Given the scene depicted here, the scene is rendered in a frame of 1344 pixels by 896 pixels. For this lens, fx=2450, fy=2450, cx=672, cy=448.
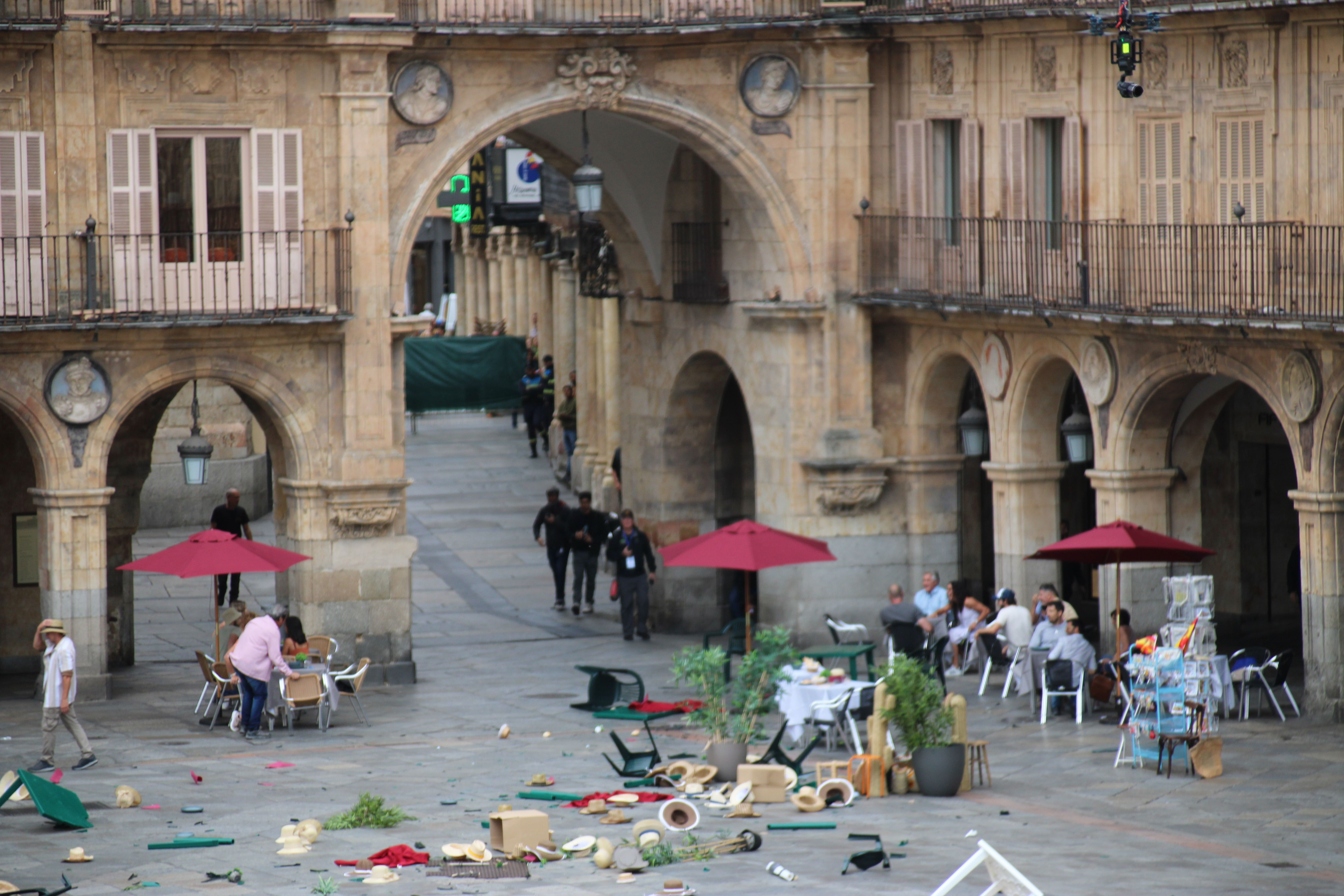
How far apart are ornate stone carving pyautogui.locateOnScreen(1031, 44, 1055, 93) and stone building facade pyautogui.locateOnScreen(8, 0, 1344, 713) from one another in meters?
0.05

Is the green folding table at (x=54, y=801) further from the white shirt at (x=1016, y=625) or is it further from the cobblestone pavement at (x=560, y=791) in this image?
the white shirt at (x=1016, y=625)

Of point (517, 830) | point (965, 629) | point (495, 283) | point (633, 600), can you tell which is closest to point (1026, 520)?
point (965, 629)

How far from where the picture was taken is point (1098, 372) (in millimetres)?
28484

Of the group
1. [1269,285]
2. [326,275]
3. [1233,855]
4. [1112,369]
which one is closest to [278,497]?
[326,275]

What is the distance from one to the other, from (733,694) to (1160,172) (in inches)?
334

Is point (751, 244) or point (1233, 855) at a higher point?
point (751, 244)

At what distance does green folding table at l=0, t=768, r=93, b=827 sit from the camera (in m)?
21.0

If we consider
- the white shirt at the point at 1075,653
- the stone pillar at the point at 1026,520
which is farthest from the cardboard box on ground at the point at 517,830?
the stone pillar at the point at 1026,520

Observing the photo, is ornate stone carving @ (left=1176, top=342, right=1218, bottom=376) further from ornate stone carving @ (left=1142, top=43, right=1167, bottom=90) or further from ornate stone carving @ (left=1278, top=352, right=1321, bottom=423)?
ornate stone carving @ (left=1142, top=43, right=1167, bottom=90)

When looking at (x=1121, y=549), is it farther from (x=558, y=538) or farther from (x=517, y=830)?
(x=558, y=538)

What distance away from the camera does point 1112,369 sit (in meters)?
28.3

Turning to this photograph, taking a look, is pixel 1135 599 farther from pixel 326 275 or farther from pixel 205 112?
pixel 205 112

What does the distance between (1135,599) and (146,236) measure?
40.3ft

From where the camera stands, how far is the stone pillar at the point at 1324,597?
85.0 feet
